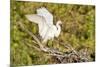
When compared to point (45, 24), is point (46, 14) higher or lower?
higher

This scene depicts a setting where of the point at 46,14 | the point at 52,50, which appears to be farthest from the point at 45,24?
the point at 52,50

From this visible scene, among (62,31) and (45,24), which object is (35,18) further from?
(62,31)

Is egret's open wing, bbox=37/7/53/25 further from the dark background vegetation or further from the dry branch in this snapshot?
the dry branch

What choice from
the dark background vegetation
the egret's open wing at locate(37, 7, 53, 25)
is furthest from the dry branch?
the egret's open wing at locate(37, 7, 53, 25)

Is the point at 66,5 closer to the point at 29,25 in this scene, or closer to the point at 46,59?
the point at 29,25
